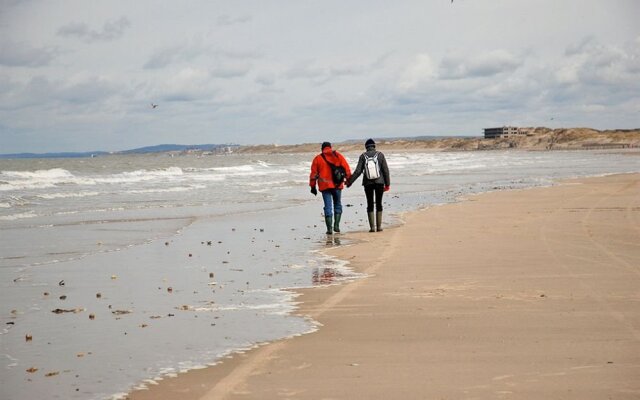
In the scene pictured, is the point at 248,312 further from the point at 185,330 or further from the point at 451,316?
the point at 451,316

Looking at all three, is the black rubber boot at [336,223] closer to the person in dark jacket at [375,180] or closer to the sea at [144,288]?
the sea at [144,288]

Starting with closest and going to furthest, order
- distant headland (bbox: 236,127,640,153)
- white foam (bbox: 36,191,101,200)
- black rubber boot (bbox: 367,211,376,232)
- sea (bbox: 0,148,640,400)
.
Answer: sea (bbox: 0,148,640,400)
black rubber boot (bbox: 367,211,376,232)
white foam (bbox: 36,191,101,200)
distant headland (bbox: 236,127,640,153)

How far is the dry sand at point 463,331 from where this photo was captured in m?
5.04

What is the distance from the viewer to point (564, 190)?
25969 millimetres

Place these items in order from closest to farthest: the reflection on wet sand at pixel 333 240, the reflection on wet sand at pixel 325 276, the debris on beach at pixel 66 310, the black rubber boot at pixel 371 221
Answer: the debris on beach at pixel 66 310, the reflection on wet sand at pixel 325 276, the reflection on wet sand at pixel 333 240, the black rubber boot at pixel 371 221

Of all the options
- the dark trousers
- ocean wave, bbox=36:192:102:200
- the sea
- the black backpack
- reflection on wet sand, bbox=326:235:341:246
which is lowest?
reflection on wet sand, bbox=326:235:341:246

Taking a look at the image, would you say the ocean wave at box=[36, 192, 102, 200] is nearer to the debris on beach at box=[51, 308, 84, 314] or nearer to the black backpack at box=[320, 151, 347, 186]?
the black backpack at box=[320, 151, 347, 186]

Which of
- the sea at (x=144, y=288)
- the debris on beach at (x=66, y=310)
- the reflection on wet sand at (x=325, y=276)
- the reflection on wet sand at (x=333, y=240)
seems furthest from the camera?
the reflection on wet sand at (x=333, y=240)

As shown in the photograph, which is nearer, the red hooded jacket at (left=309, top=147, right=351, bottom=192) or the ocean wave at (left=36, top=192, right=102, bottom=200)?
the red hooded jacket at (left=309, top=147, right=351, bottom=192)

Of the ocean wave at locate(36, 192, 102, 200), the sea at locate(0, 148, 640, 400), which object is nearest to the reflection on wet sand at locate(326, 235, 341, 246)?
the sea at locate(0, 148, 640, 400)

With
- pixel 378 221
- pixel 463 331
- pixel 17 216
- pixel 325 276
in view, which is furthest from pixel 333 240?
pixel 17 216

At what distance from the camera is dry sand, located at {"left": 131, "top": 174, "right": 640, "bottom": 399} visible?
16.5ft

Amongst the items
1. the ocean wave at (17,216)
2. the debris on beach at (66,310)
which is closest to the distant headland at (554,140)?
the ocean wave at (17,216)

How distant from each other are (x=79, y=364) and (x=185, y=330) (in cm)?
124
